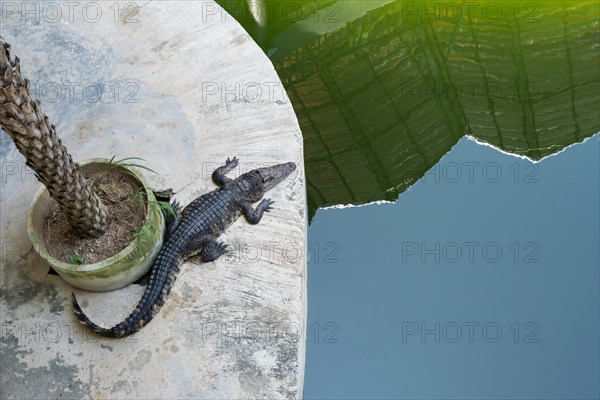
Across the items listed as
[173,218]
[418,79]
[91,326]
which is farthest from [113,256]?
[418,79]

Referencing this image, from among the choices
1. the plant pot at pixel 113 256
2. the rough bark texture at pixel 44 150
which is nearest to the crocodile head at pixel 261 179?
the plant pot at pixel 113 256

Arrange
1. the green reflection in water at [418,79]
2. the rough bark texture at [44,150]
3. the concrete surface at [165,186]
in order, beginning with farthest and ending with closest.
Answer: the green reflection in water at [418,79] → the concrete surface at [165,186] → the rough bark texture at [44,150]

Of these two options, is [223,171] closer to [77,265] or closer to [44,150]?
[77,265]

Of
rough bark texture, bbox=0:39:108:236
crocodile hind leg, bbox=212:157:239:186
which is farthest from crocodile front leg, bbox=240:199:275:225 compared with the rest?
rough bark texture, bbox=0:39:108:236

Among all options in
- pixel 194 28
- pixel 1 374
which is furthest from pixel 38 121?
pixel 194 28

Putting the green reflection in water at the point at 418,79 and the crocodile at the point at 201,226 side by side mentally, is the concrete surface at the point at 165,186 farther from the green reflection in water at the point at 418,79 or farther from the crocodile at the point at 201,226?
the green reflection in water at the point at 418,79

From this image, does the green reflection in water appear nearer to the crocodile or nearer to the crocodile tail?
the crocodile
